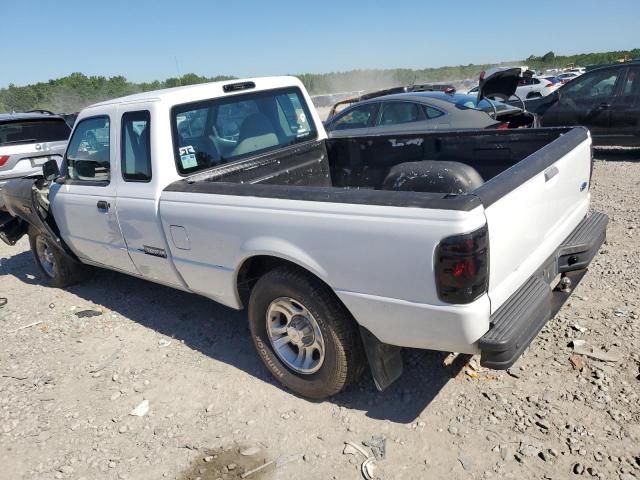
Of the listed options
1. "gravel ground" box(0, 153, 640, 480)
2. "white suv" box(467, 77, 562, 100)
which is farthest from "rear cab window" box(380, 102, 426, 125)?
"white suv" box(467, 77, 562, 100)

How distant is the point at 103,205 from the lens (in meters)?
4.05

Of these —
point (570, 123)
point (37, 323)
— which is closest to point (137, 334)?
point (37, 323)

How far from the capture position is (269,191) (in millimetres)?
2916

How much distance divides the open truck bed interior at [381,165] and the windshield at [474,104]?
371 cm

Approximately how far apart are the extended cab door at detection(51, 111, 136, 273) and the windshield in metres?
5.30

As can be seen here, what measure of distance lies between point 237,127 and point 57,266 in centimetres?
280

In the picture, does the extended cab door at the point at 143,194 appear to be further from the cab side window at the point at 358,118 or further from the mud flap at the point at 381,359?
the cab side window at the point at 358,118

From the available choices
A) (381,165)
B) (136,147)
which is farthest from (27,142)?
(381,165)

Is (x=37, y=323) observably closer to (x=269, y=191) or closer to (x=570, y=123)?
(x=269, y=191)

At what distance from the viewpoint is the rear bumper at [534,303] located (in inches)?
94.0

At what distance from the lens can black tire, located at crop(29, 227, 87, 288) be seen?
5391 mm

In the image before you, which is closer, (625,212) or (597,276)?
(597,276)

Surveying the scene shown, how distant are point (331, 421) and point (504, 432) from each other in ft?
3.19

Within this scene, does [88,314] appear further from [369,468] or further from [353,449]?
[369,468]
